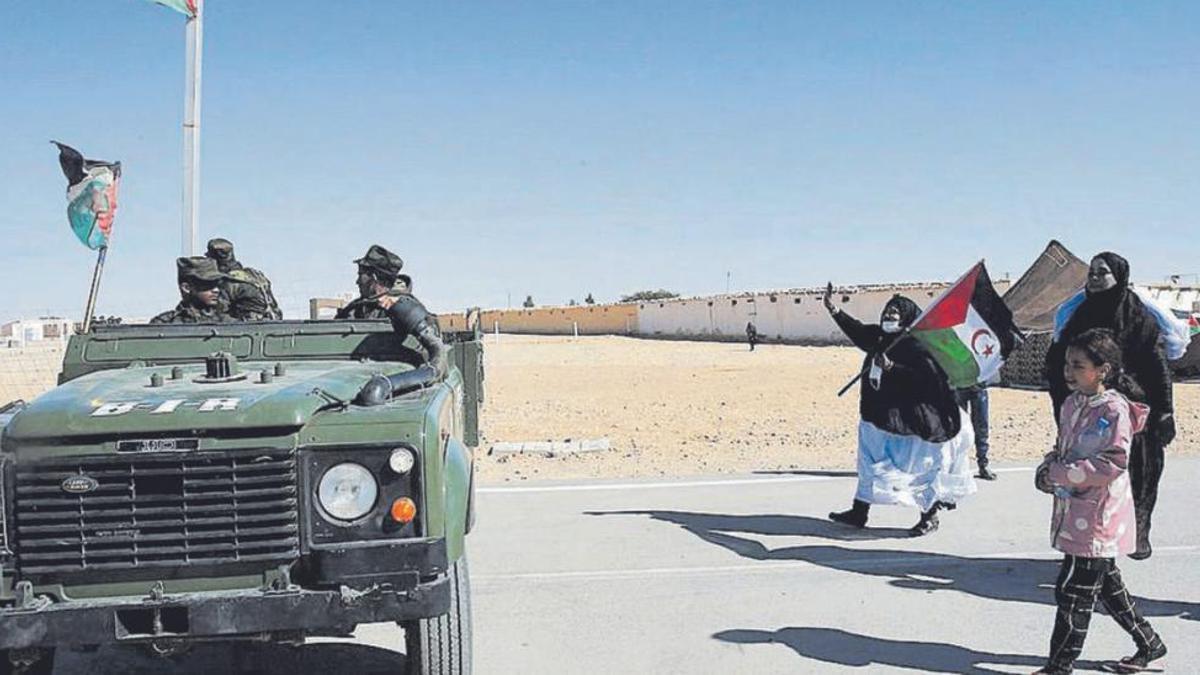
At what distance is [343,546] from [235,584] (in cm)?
40

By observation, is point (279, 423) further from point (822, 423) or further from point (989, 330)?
point (822, 423)

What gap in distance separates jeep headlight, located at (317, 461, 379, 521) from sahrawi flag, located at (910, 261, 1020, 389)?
458 cm

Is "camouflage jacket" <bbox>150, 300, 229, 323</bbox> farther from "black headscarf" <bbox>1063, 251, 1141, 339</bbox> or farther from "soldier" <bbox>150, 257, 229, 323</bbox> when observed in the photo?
"black headscarf" <bbox>1063, 251, 1141, 339</bbox>

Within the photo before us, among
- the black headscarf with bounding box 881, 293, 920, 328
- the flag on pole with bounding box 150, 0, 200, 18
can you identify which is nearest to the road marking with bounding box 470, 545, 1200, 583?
the black headscarf with bounding box 881, 293, 920, 328

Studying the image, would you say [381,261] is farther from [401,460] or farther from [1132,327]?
[1132,327]

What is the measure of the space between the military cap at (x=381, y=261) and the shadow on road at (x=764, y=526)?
2.82m

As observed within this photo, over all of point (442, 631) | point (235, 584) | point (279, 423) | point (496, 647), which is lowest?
point (496, 647)

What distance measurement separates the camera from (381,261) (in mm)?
6324

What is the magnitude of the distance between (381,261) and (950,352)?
375 cm

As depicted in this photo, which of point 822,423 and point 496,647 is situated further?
point 822,423

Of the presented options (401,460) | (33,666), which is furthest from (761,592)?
(33,666)

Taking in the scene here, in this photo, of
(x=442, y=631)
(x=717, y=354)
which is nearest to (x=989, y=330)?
(x=442, y=631)

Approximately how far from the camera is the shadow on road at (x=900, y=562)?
611 cm

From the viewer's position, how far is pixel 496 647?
17.5 feet
